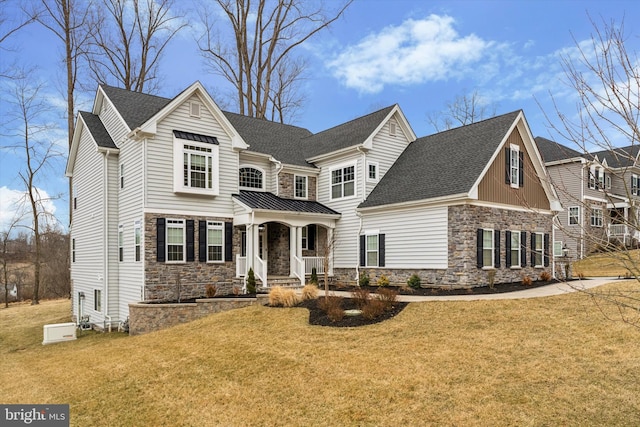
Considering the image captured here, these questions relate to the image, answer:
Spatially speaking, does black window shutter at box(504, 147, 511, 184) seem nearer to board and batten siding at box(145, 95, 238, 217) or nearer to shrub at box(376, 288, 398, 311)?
shrub at box(376, 288, 398, 311)

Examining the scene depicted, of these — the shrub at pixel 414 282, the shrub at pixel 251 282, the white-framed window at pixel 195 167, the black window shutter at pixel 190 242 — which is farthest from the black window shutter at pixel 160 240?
the shrub at pixel 414 282

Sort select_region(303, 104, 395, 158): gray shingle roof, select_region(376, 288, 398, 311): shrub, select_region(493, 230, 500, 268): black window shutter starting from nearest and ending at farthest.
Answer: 1. select_region(376, 288, 398, 311): shrub
2. select_region(493, 230, 500, 268): black window shutter
3. select_region(303, 104, 395, 158): gray shingle roof

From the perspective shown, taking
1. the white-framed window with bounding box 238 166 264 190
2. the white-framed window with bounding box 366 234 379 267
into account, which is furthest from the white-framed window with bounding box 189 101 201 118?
the white-framed window with bounding box 366 234 379 267

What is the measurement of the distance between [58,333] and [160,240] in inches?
214

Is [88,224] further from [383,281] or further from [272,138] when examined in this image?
[383,281]


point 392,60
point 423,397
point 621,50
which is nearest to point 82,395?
point 423,397

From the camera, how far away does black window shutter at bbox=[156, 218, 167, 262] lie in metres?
15.8

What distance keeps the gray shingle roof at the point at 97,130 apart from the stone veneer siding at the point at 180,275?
4541 millimetres

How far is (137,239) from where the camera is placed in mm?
16219

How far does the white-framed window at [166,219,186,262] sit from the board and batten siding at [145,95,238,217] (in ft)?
1.91

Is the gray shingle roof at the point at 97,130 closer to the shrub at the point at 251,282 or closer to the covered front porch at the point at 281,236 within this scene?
the covered front porch at the point at 281,236

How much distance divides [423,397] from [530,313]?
585 cm

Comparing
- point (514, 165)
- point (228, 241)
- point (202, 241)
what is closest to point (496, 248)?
point (514, 165)

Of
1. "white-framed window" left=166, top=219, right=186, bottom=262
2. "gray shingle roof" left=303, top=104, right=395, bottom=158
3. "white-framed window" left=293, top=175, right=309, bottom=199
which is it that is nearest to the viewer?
"white-framed window" left=166, top=219, right=186, bottom=262
